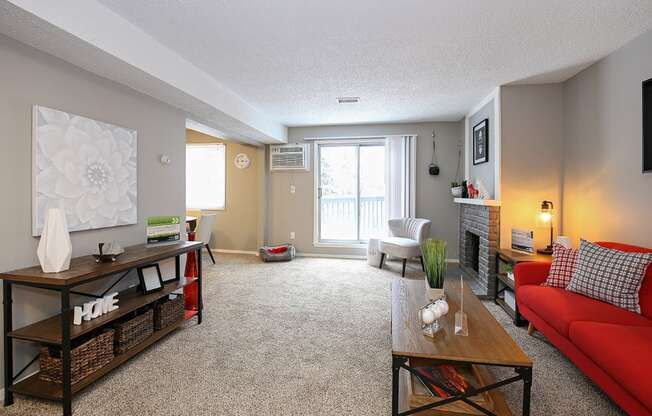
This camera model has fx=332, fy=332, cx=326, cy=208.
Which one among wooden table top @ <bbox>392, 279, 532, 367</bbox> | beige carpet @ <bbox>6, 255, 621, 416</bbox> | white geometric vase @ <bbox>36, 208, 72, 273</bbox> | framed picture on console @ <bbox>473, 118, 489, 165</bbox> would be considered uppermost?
framed picture on console @ <bbox>473, 118, 489, 165</bbox>

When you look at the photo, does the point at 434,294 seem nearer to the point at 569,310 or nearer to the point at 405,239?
the point at 569,310

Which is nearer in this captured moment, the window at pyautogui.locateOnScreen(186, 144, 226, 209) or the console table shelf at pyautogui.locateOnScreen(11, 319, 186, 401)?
the console table shelf at pyautogui.locateOnScreen(11, 319, 186, 401)

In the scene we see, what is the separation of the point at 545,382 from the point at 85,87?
366cm

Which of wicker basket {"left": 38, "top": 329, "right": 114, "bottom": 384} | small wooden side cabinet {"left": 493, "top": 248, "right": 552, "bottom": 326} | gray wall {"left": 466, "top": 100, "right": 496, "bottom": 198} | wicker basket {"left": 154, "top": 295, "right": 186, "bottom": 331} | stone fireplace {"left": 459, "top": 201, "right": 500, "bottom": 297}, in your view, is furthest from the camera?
gray wall {"left": 466, "top": 100, "right": 496, "bottom": 198}

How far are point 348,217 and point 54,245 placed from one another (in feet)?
14.7

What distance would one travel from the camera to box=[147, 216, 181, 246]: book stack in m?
2.77

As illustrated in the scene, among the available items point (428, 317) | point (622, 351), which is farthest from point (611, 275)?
point (428, 317)

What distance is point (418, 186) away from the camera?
5.53 metres

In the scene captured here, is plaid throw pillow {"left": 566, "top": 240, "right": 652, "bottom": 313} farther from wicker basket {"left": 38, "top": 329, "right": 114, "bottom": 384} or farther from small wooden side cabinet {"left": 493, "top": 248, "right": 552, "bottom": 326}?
wicker basket {"left": 38, "top": 329, "right": 114, "bottom": 384}

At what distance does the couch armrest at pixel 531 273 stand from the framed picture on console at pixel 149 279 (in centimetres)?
294

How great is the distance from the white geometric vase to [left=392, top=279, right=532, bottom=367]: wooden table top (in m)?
1.88

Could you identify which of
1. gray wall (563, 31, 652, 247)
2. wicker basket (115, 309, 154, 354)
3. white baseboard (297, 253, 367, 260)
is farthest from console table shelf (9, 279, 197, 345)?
gray wall (563, 31, 652, 247)

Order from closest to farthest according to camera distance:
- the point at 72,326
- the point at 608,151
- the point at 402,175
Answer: the point at 72,326 → the point at 608,151 → the point at 402,175

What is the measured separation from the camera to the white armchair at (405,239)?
181 inches
